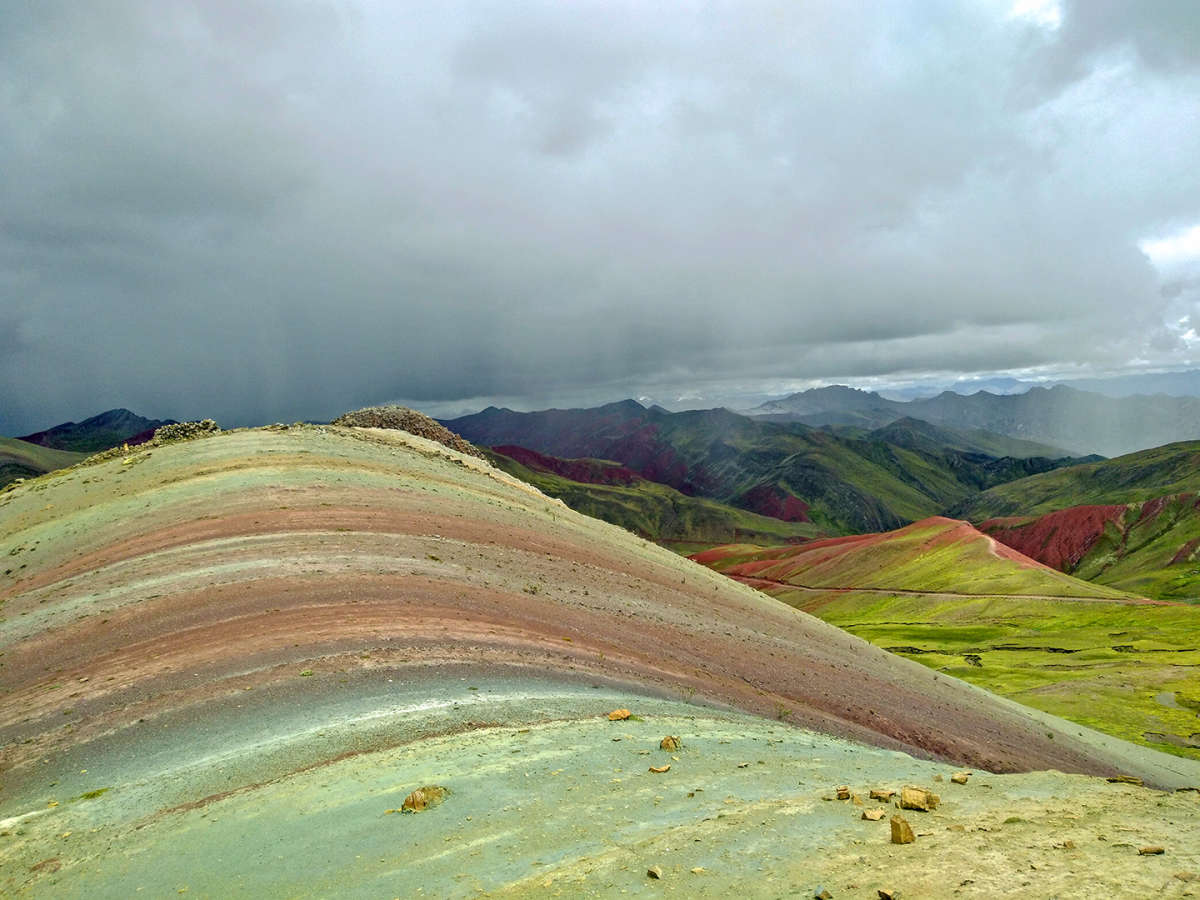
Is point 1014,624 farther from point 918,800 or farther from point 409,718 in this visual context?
point 409,718

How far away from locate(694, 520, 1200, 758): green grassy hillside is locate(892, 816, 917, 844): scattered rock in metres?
53.5

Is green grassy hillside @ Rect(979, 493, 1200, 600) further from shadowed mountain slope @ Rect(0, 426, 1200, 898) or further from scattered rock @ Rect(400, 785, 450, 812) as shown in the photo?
scattered rock @ Rect(400, 785, 450, 812)

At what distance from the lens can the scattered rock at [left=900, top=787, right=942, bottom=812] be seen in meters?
11.9

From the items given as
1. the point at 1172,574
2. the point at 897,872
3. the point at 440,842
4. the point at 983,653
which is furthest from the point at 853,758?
the point at 1172,574

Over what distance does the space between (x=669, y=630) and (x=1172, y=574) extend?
17497cm

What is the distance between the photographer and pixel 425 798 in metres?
11.8

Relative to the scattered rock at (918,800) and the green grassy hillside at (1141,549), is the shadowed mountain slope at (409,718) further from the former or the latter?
the green grassy hillside at (1141,549)

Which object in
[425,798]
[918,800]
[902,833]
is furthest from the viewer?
[918,800]

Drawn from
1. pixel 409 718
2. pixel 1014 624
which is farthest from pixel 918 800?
pixel 1014 624

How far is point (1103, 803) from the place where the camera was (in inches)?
529

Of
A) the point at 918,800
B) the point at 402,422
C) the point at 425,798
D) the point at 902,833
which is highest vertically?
the point at 402,422

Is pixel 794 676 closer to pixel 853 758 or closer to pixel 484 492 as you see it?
pixel 853 758

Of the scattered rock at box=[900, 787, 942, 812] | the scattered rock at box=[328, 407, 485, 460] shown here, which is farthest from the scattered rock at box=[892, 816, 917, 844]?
the scattered rock at box=[328, 407, 485, 460]

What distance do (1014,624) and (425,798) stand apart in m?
114
